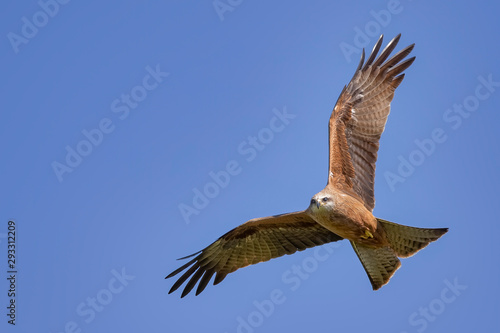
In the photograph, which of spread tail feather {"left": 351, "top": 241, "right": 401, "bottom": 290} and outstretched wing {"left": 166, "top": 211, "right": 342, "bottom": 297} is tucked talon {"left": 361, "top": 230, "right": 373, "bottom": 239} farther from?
outstretched wing {"left": 166, "top": 211, "right": 342, "bottom": 297}

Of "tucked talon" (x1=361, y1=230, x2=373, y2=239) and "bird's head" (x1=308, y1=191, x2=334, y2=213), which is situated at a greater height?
"bird's head" (x1=308, y1=191, x2=334, y2=213)

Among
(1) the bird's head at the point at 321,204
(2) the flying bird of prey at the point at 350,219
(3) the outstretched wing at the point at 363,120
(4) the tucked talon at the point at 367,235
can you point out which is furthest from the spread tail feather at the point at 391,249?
(1) the bird's head at the point at 321,204

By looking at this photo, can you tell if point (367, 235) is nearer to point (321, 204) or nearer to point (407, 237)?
point (407, 237)

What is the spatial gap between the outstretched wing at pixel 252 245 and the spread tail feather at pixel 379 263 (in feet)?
1.92

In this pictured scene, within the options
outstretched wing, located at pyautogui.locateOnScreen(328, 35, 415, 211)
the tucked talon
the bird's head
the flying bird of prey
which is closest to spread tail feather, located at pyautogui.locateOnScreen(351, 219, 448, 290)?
the flying bird of prey

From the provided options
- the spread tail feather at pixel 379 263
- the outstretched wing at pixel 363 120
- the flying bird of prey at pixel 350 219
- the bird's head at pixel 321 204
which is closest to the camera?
the bird's head at pixel 321 204

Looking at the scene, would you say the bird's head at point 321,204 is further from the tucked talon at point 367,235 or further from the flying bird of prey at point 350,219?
the tucked talon at point 367,235

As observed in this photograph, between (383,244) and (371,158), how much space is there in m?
1.41

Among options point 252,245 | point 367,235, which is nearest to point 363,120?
point 367,235

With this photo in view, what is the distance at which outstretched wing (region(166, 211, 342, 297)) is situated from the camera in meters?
10.2

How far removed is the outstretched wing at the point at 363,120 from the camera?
997 centimetres

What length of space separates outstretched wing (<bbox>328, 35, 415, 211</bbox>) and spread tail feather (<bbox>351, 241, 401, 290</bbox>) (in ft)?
2.18

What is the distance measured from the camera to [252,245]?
10.5 m

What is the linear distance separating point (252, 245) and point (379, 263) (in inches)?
80.5
